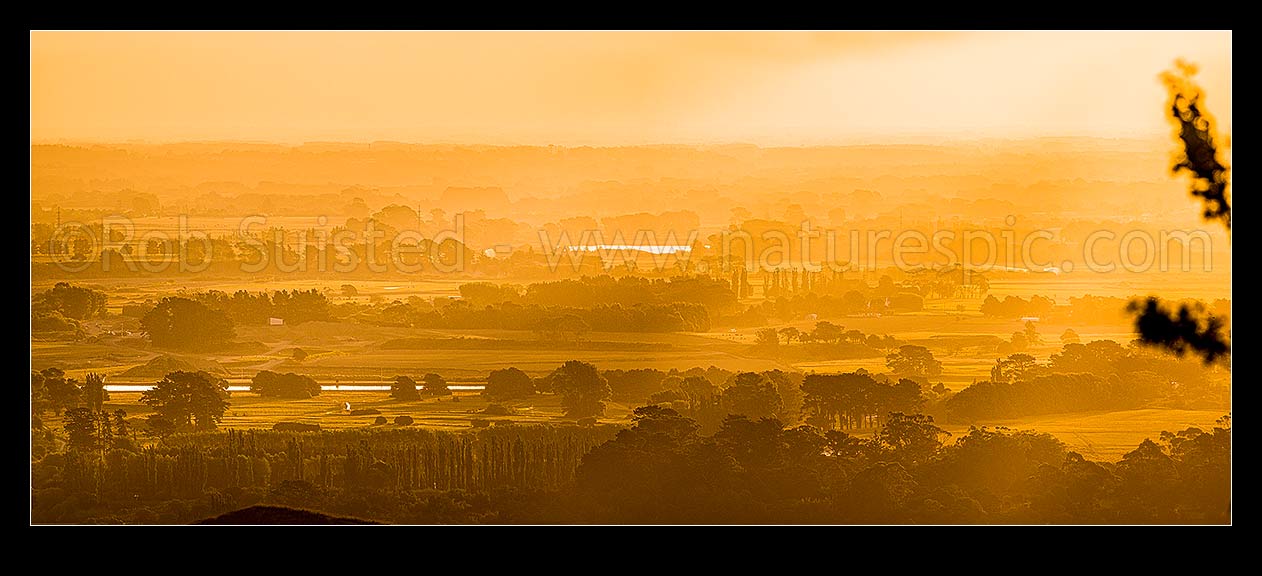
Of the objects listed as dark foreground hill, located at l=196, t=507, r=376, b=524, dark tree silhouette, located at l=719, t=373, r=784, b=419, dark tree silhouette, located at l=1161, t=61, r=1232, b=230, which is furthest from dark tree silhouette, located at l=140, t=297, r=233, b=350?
dark tree silhouette, located at l=1161, t=61, r=1232, b=230

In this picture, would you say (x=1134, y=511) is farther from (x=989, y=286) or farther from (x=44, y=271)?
(x=44, y=271)

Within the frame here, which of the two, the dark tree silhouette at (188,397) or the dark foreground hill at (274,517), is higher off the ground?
the dark tree silhouette at (188,397)

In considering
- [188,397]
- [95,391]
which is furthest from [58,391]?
[188,397]

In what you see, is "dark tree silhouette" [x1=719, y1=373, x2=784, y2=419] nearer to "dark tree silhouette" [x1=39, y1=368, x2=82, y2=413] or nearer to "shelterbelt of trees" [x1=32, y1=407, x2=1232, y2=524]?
"shelterbelt of trees" [x1=32, y1=407, x2=1232, y2=524]

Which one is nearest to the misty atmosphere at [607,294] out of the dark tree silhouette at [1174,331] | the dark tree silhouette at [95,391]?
the dark tree silhouette at [95,391]

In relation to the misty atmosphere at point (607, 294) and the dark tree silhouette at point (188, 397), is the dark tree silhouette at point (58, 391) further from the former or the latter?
the dark tree silhouette at point (188, 397)

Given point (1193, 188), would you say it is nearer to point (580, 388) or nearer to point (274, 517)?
point (580, 388)
